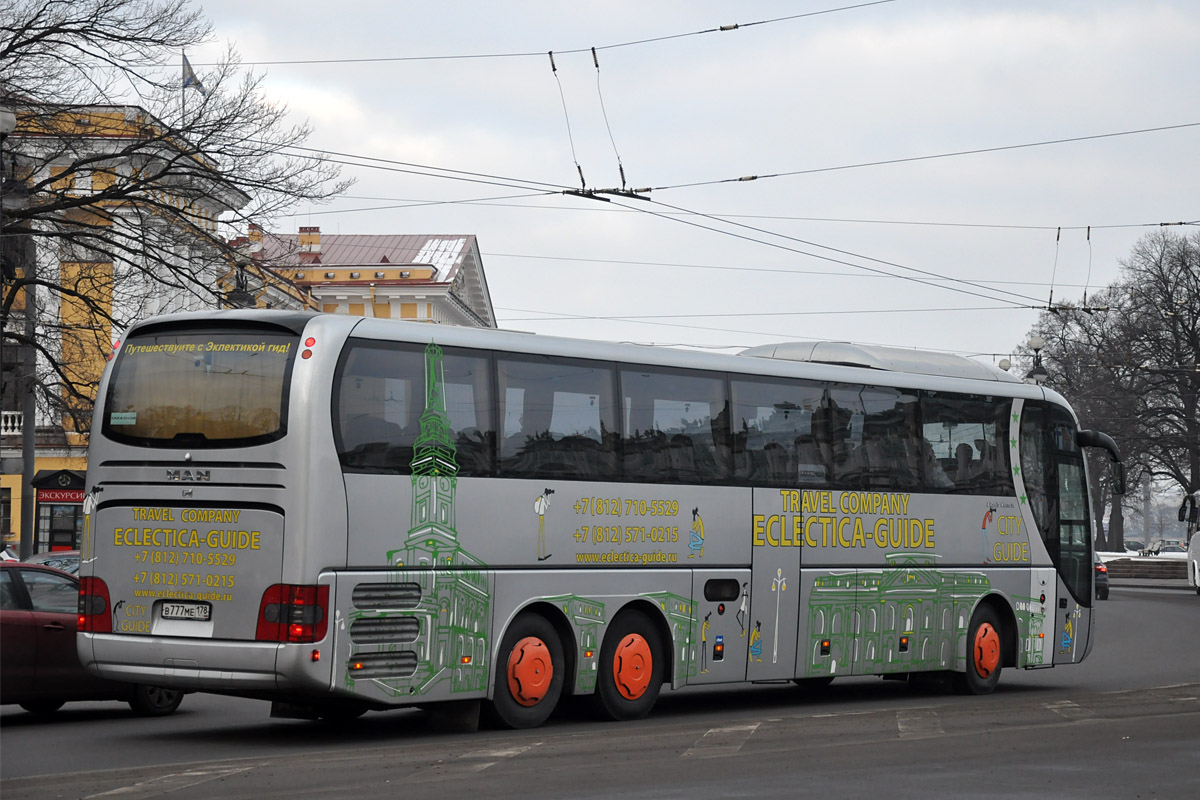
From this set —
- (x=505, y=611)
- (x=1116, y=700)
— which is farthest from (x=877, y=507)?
(x=505, y=611)

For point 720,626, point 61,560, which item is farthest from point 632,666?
point 61,560

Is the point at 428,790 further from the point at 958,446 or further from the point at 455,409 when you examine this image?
the point at 958,446

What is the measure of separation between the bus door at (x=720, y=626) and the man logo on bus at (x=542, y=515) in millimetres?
1923

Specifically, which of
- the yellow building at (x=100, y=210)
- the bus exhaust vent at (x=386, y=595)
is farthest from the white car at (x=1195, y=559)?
the bus exhaust vent at (x=386, y=595)

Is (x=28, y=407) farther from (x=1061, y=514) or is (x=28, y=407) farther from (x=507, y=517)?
(x=507, y=517)

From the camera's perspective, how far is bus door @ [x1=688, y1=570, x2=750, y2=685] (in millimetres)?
14844

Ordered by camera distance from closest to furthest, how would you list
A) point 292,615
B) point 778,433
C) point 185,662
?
point 292,615, point 185,662, point 778,433

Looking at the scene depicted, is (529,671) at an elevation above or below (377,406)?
below

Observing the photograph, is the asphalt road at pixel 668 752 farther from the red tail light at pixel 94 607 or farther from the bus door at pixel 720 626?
the red tail light at pixel 94 607

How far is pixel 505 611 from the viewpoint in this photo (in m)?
13.1

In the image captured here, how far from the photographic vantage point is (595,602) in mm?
13859

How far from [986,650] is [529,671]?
21.8ft

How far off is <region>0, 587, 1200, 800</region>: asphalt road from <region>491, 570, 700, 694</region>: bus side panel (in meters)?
0.54

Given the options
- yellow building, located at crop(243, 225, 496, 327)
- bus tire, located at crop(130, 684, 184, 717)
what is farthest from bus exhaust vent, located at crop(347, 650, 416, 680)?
yellow building, located at crop(243, 225, 496, 327)
